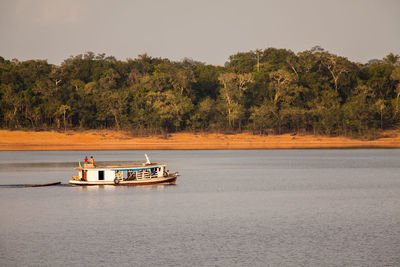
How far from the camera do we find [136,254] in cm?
2720

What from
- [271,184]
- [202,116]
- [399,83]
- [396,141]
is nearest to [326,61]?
[399,83]

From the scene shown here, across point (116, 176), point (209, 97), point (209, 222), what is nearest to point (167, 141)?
point (209, 97)

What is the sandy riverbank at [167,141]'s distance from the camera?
115062mm

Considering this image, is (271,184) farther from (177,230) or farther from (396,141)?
(396,141)

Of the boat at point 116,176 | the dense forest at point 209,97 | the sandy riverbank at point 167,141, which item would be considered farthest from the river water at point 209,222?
the dense forest at point 209,97

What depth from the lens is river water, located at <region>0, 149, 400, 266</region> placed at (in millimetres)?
26734

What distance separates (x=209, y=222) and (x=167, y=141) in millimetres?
86031

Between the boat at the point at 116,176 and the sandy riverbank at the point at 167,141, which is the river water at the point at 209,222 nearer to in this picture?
the boat at the point at 116,176

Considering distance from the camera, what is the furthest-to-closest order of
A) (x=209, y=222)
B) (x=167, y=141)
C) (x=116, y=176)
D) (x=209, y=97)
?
(x=209, y=97) → (x=167, y=141) → (x=116, y=176) → (x=209, y=222)

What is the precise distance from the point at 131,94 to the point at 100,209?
86516 mm

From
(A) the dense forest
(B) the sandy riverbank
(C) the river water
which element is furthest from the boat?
(A) the dense forest

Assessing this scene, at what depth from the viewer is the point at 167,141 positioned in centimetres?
12056

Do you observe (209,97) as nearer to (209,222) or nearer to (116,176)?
(116,176)

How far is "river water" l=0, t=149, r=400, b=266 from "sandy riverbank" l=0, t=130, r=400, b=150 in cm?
5329
